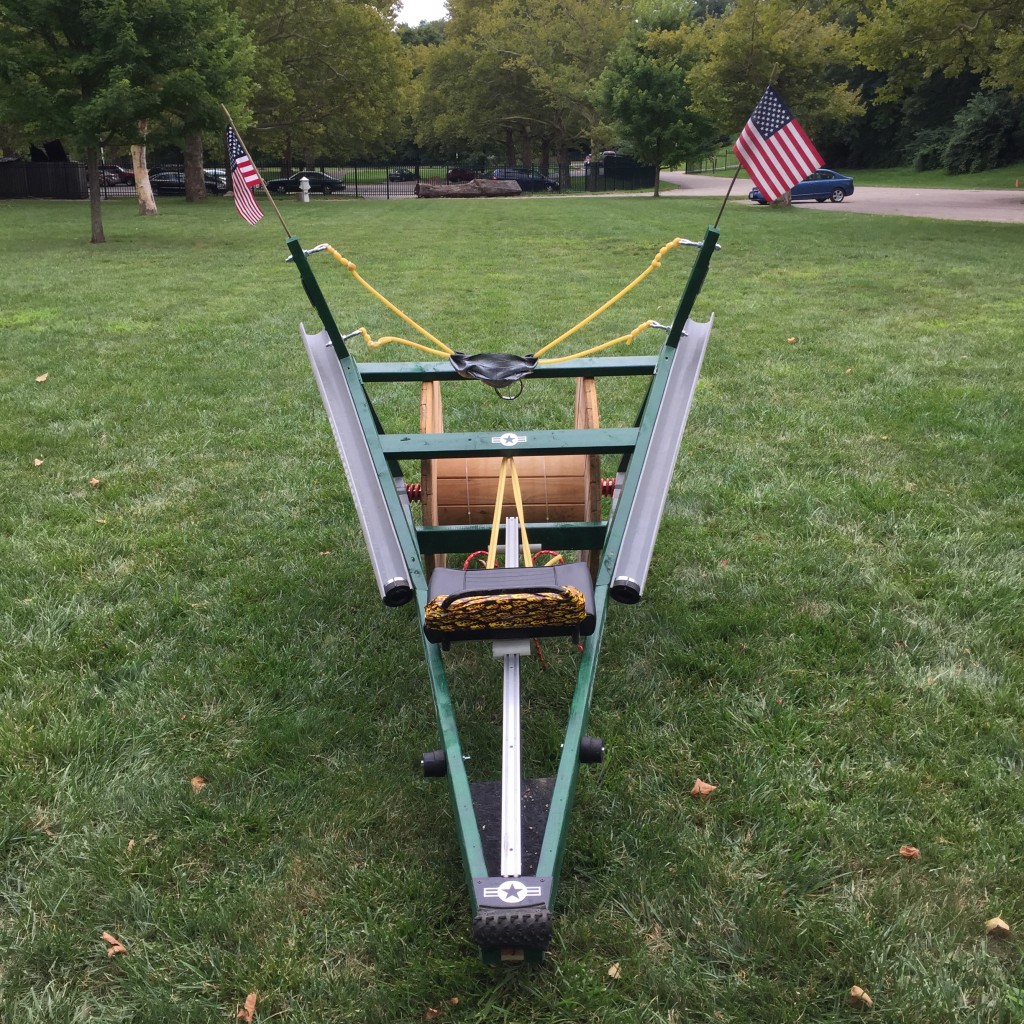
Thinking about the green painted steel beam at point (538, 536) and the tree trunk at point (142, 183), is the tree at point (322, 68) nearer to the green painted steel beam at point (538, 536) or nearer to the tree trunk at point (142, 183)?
the tree trunk at point (142, 183)

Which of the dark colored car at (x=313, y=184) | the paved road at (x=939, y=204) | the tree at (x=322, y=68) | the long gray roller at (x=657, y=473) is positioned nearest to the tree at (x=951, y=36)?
the paved road at (x=939, y=204)

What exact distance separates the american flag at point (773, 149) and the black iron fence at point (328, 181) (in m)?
33.2

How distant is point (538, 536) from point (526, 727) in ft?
2.02

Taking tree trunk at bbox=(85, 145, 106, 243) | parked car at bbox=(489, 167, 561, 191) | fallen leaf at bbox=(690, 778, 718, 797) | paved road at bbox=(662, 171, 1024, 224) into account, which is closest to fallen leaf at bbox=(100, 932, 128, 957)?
fallen leaf at bbox=(690, 778, 718, 797)

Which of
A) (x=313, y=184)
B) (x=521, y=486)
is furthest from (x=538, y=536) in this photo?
(x=313, y=184)

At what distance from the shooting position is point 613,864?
7.95 ft

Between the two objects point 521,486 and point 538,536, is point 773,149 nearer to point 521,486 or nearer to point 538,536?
point 521,486

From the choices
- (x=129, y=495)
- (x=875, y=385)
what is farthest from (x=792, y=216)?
(x=129, y=495)

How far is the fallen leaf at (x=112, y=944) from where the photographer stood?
85.6 inches

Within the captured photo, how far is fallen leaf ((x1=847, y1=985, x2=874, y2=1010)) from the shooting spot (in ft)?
6.63

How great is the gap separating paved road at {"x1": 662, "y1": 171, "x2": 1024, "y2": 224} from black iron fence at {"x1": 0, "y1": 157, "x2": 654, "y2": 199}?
31.9 feet

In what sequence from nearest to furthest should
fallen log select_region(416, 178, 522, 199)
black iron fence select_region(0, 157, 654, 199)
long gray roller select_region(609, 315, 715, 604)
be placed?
long gray roller select_region(609, 315, 715, 604) < black iron fence select_region(0, 157, 654, 199) < fallen log select_region(416, 178, 522, 199)

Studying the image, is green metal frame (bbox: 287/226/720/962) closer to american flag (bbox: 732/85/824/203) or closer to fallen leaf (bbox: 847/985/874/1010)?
american flag (bbox: 732/85/824/203)

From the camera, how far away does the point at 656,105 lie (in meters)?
30.6
